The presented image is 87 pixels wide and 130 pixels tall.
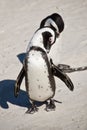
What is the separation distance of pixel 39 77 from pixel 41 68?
106mm

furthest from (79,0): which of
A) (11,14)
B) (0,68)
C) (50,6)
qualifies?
(0,68)

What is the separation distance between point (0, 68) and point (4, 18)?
6.36 feet

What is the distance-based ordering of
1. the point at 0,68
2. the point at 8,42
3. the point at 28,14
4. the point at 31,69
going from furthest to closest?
the point at 28,14 → the point at 8,42 → the point at 0,68 → the point at 31,69

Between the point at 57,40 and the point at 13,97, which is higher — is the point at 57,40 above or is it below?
above

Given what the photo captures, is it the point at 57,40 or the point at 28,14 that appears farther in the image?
the point at 28,14

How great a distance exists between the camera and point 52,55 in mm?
5754

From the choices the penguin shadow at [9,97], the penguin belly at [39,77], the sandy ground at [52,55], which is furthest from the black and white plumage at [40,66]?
the penguin shadow at [9,97]

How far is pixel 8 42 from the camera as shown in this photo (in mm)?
7824

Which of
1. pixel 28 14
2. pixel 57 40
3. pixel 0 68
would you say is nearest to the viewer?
pixel 57 40

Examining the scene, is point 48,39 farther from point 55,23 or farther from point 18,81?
point 18,81

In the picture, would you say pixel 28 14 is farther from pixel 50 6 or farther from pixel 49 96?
pixel 49 96

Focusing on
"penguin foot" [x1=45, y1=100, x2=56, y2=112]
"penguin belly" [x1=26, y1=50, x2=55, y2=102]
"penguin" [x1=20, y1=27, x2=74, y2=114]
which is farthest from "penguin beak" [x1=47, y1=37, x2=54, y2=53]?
"penguin foot" [x1=45, y1=100, x2=56, y2=112]

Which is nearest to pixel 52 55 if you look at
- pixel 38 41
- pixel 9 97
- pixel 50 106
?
pixel 38 41

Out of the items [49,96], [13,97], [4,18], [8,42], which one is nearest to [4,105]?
[13,97]
